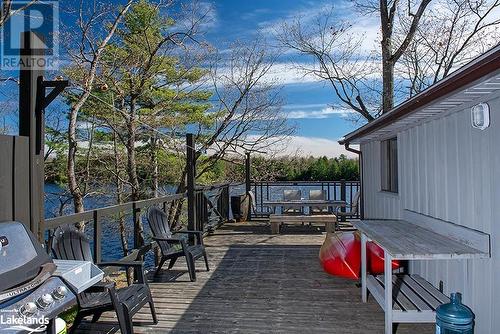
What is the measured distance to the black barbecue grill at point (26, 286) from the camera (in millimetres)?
1706

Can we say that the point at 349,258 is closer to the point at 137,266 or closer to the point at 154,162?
the point at 137,266

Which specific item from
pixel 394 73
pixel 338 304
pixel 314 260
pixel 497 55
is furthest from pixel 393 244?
pixel 394 73

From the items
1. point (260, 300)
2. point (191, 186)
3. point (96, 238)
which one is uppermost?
point (191, 186)

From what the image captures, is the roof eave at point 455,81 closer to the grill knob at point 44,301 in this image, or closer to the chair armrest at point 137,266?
the grill knob at point 44,301

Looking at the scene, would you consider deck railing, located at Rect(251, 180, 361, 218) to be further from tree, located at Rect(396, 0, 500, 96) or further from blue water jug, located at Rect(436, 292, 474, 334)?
blue water jug, located at Rect(436, 292, 474, 334)

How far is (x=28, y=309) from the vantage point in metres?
1.75

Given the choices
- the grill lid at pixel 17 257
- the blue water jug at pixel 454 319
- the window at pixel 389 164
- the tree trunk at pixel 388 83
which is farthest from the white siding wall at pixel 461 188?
the tree trunk at pixel 388 83

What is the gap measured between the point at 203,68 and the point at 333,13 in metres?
4.23

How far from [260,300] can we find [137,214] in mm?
2094

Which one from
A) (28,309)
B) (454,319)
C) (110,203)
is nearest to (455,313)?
(454,319)

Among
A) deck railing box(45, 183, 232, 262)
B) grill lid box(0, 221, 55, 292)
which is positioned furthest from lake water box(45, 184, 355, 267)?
grill lid box(0, 221, 55, 292)

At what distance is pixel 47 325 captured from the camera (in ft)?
6.17

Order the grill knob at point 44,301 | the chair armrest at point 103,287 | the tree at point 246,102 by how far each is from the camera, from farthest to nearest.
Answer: the tree at point 246,102
the chair armrest at point 103,287
the grill knob at point 44,301

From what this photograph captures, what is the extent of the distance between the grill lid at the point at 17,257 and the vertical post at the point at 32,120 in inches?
37.0
